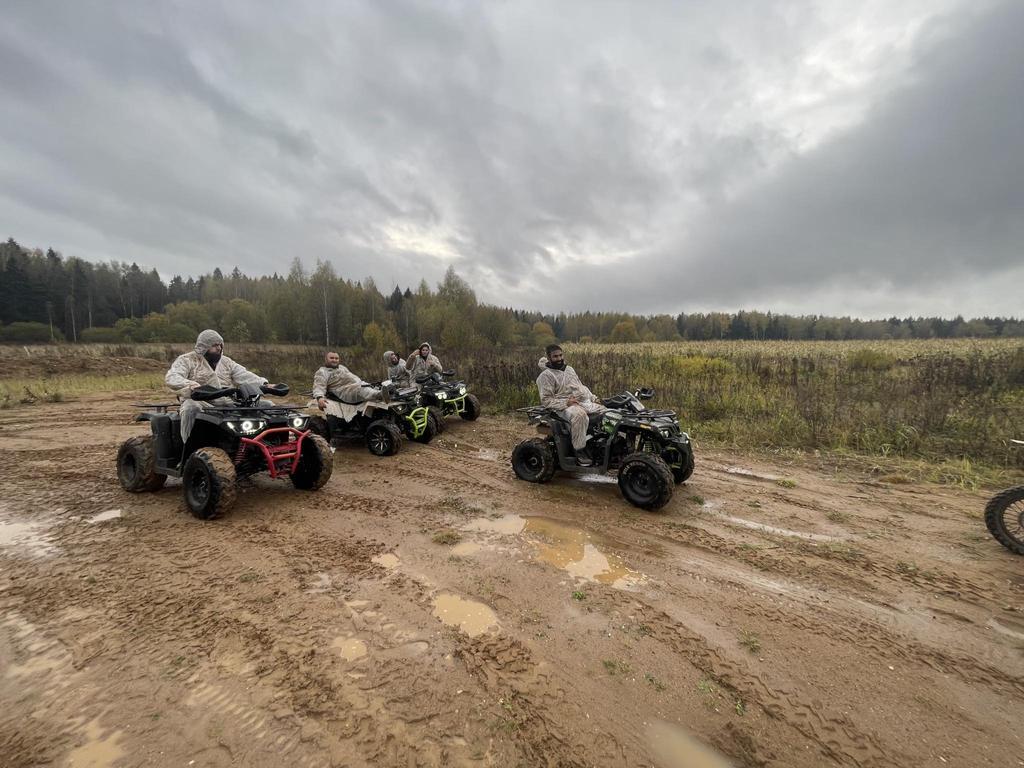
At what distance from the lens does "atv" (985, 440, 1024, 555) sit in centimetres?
361

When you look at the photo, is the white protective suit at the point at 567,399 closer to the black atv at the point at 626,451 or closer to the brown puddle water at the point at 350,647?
the black atv at the point at 626,451

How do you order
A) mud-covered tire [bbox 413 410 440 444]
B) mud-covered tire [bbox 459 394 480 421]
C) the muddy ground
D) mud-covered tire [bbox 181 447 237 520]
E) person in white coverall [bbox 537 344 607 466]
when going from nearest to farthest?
the muddy ground → mud-covered tire [bbox 181 447 237 520] → person in white coverall [bbox 537 344 607 466] → mud-covered tire [bbox 413 410 440 444] → mud-covered tire [bbox 459 394 480 421]

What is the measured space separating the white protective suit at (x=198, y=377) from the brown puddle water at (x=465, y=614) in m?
3.43

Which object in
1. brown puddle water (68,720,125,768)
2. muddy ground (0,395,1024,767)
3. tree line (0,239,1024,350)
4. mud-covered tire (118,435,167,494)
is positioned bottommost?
brown puddle water (68,720,125,768)

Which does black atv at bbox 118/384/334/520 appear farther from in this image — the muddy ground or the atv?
the atv

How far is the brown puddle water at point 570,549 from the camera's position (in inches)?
130

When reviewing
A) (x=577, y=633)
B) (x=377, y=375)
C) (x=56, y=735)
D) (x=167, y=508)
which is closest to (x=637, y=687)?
(x=577, y=633)

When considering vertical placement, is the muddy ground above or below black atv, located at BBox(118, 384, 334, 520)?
below

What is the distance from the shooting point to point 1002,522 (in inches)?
144

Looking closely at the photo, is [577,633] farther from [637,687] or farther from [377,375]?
[377,375]

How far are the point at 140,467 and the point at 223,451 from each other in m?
1.36

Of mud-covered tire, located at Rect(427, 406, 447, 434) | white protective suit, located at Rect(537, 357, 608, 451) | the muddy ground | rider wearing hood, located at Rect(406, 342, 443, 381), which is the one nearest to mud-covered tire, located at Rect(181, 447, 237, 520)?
the muddy ground

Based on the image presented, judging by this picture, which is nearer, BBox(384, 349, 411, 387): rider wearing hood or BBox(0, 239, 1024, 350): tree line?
BBox(384, 349, 411, 387): rider wearing hood

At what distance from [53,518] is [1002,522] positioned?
8.77 metres
